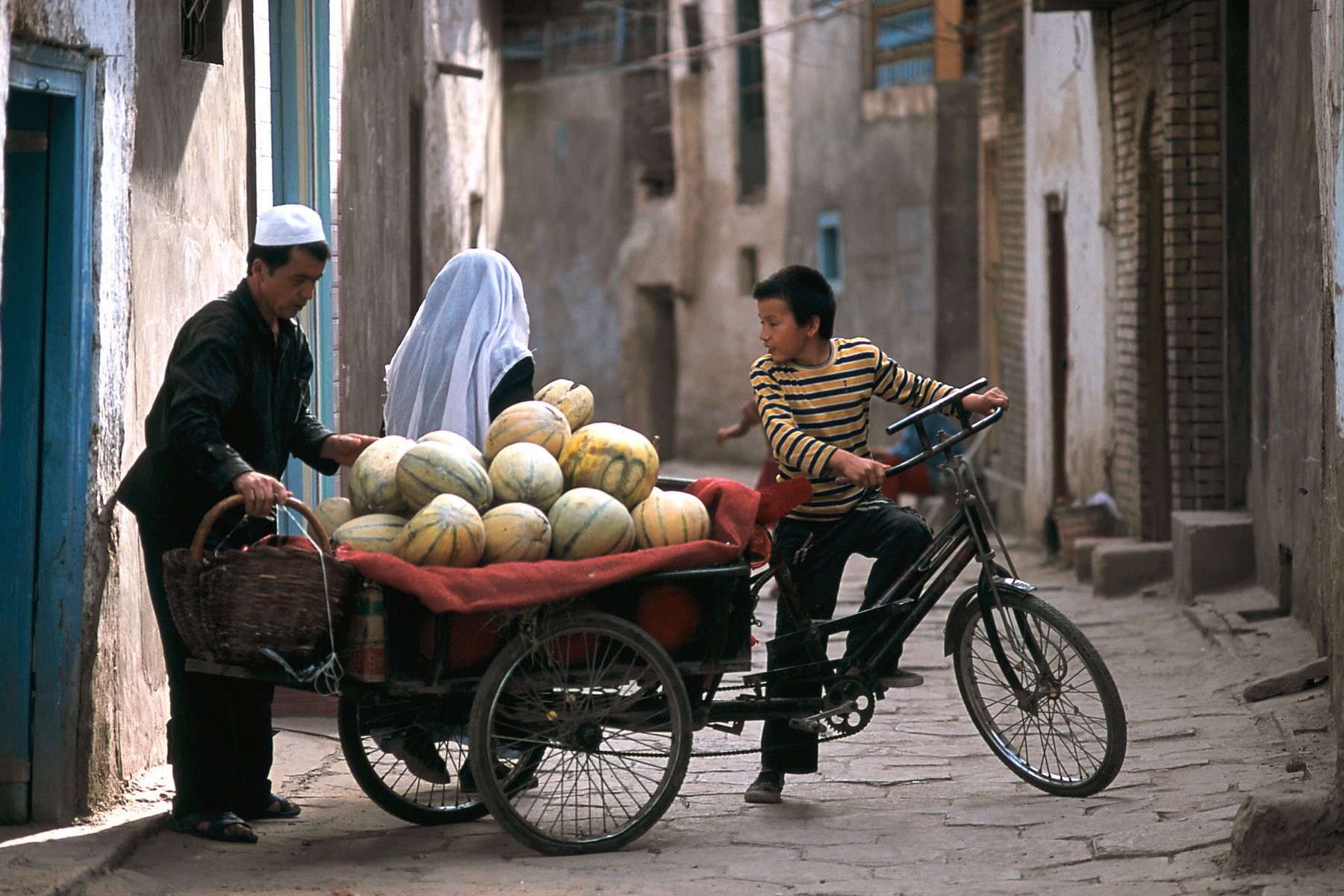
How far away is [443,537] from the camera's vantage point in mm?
4941

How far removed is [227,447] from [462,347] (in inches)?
45.2

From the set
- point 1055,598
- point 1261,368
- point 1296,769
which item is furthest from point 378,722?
point 1055,598

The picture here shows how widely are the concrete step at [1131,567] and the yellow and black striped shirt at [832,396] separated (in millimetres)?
5514

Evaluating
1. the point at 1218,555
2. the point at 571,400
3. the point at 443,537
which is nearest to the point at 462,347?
the point at 571,400

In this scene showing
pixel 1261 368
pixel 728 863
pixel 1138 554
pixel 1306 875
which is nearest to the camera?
pixel 1306 875

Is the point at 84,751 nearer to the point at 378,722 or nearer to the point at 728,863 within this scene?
the point at 378,722

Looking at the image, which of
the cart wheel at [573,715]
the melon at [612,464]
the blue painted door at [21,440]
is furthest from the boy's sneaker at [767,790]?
the blue painted door at [21,440]

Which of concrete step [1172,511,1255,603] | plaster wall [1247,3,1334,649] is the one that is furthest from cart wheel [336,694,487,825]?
concrete step [1172,511,1255,603]

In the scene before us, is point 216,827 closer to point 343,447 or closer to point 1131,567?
point 343,447

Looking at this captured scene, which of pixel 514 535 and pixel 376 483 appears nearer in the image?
pixel 514 535

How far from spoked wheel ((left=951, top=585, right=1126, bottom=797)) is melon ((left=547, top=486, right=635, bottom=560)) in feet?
4.46

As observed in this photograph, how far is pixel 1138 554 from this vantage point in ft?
36.7

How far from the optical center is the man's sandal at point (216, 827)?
5438 millimetres

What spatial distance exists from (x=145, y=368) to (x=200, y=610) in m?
1.29
